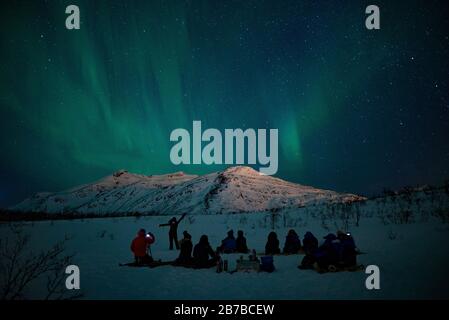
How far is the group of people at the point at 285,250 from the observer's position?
1070cm

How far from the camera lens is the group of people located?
1070 cm

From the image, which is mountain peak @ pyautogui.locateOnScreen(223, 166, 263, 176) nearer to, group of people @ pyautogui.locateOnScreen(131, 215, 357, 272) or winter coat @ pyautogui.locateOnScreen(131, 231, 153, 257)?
group of people @ pyautogui.locateOnScreen(131, 215, 357, 272)

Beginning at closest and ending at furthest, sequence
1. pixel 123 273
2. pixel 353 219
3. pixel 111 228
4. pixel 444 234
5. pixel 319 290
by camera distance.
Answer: pixel 319 290 < pixel 123 273 < pixel 444 234 < pixel 353 219 < pixel 111 228

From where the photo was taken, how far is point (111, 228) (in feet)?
81.3

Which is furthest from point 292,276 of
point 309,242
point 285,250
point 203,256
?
point 285,250

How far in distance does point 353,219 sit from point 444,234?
8.28 metres

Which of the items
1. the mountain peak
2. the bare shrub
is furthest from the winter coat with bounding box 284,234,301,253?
the mountain peak

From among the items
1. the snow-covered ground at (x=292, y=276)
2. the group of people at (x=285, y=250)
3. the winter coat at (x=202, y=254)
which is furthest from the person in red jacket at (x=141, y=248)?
the winter coat at (x=202, y=254)

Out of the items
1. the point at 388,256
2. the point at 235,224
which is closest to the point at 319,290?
the point at 388,256

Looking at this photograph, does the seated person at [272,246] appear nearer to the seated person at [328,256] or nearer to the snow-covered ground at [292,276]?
the snow-covered ground at [292,276]

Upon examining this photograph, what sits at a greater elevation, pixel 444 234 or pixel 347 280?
pixel 444 234

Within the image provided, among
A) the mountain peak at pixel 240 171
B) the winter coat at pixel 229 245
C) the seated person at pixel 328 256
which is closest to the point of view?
the seated person at pixel 328 256

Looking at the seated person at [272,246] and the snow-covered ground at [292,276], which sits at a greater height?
the seated person at [272,246]
